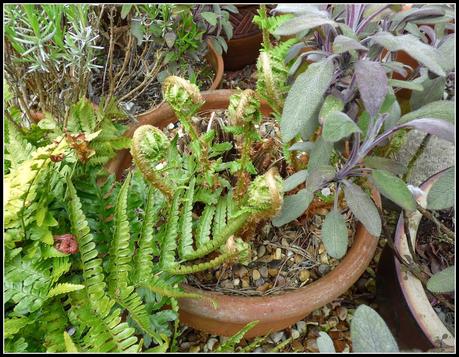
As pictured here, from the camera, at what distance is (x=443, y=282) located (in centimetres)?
88

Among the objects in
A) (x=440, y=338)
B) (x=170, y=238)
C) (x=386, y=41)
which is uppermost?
(x=386, y=41)

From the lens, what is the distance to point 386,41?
751 millimetres

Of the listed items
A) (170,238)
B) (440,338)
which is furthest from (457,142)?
(170,238)

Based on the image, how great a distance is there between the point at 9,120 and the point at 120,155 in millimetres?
299

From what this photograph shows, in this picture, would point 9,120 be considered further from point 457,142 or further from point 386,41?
point 457,142

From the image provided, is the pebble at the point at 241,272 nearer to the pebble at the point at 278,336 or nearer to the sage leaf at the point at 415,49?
the pebble at the point at 278,336

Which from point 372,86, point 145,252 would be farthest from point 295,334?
point 372,86

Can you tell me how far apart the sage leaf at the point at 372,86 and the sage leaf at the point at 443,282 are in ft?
1.22

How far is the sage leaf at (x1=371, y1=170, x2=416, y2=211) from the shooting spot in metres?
0.85

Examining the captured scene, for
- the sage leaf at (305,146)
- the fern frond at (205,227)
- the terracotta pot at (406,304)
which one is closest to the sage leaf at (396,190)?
the sage leaf at (305,146)

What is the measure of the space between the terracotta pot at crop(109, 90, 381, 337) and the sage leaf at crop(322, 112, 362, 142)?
1.29 ft

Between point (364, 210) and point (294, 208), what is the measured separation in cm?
14

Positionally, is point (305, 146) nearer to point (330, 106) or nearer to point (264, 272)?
point (330, 106)

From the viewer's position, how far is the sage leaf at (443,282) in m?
0.87
